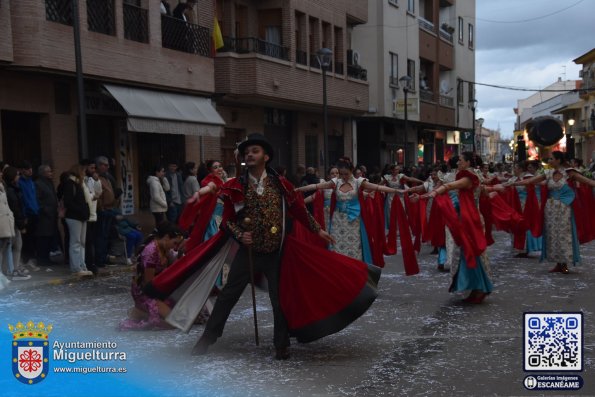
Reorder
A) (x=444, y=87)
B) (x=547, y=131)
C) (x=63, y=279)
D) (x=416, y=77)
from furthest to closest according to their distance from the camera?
(x=444, y=87), (x=416, y=77), (x=547, y=131), (x=63, y=279)

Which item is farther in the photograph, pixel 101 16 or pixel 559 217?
pixel 101 16

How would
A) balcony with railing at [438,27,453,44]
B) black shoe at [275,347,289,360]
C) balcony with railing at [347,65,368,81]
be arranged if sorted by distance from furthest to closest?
balcony with railing at [438,27,453,44]
balcony with railing at [347,65,368,81]
black shoe at [275,347,289,360]

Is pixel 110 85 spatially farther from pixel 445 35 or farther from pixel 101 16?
pixel 445 35

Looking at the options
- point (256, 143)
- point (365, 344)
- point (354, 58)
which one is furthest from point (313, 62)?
point (365, 344)

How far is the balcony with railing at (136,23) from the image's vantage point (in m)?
18.8

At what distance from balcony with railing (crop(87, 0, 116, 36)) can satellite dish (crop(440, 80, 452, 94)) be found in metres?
30.0

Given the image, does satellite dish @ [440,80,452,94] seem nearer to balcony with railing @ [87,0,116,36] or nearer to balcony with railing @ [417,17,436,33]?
balcony with railing @ [417,17,436,33]

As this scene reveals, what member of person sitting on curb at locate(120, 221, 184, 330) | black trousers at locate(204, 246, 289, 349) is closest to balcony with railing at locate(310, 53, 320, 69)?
person sitting on curb at locate(120, 221, 184, 330)

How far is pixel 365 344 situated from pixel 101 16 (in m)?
12.8

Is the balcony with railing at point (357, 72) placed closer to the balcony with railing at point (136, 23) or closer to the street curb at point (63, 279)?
the balcony with railing at point (136, 23)

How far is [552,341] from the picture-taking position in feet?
17.8

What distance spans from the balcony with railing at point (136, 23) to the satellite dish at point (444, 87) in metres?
28.6

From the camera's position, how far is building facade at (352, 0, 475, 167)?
113ft

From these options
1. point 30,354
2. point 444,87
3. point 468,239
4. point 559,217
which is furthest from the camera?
point 444,87
